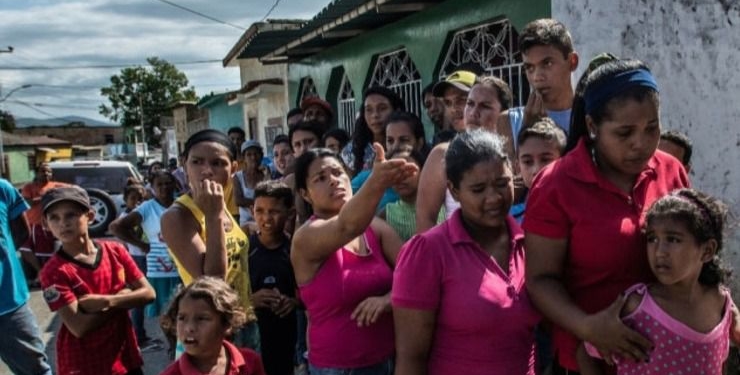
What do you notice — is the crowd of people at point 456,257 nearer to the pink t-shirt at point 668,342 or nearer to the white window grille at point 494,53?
the pink t-shirt at point 668,342

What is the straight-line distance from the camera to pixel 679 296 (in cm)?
190

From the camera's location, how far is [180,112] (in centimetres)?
3506

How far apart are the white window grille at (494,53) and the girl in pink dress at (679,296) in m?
4.34

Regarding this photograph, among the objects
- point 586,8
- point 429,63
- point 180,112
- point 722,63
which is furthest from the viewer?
point 180,112

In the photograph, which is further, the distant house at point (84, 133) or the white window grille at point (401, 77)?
the distant house at point (84, 133)

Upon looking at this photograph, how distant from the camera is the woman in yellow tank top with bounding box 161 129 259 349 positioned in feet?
9.24

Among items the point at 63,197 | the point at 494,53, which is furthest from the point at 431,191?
the point at 494,53

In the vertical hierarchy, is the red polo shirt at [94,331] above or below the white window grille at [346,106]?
below

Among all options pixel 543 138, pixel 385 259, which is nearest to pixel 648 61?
pixel 543 138

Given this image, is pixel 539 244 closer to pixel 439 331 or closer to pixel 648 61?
pixel 439 331

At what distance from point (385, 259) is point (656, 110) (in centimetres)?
123

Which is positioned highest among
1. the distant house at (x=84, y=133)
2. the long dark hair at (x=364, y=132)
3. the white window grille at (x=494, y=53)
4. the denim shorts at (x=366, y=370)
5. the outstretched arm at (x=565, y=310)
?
the distant house at (x=84, y=133)

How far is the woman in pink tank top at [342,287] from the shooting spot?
8.20ft

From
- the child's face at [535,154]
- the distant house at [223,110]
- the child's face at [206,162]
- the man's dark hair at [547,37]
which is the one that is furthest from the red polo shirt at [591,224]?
the distant house at [223,110]
